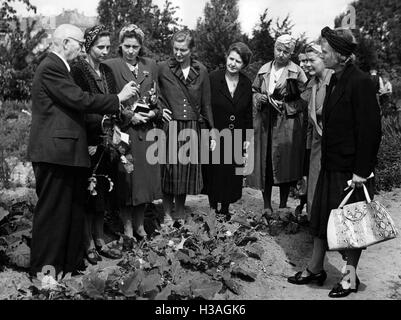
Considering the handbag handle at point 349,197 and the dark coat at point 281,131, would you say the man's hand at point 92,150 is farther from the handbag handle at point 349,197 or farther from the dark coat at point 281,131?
the dark coat at point 281,131

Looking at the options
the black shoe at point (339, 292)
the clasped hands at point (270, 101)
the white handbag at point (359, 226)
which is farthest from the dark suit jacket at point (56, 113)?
the clasped hands at point (270, 101)

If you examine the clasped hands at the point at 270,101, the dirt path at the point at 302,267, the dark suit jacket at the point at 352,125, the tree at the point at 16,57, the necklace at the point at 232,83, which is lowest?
the dirt path at the point at 302,267

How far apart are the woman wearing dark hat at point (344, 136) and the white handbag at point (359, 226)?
180mm

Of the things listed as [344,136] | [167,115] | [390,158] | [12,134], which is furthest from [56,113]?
[12,134]

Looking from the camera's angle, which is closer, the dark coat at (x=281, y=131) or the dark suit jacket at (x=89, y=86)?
the dark suit jacket at (x=89, y=86)

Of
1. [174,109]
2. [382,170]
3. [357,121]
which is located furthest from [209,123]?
Answer: [382,170]

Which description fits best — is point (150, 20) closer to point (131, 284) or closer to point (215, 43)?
point (215, 43)

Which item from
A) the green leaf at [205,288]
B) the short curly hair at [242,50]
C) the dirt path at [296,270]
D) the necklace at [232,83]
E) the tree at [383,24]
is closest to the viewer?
the green leaf at [205,288]

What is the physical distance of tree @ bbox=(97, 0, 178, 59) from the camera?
15518 mm

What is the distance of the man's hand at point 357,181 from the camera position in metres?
3.80

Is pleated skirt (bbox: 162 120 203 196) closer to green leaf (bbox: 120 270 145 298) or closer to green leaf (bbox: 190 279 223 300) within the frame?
green leaf (bbox: 190 279 223 300)

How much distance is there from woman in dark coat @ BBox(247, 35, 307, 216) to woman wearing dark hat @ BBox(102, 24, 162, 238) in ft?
4.35

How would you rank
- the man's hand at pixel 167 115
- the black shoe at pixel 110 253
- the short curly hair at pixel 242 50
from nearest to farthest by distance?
the black shoe at pixel 110 253 < the man's hand at pixel 167 115 < the short curly hair at pixel 242 50
